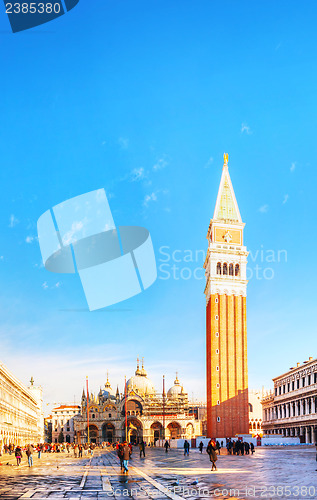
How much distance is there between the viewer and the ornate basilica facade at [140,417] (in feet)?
353

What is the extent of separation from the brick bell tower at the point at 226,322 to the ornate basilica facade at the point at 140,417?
29.8m

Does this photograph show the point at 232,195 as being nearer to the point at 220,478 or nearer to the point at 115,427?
the point at 115,427

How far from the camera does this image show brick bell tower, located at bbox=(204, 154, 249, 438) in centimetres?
7606

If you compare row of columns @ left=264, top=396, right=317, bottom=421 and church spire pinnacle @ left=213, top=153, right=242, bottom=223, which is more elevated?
church spire pinnacle @ left=213, top=153, right=242, bottom=223

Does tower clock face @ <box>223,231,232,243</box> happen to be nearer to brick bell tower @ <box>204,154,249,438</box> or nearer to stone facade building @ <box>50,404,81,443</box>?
A: brick bell tower @ <box>204,154,249,438</box>

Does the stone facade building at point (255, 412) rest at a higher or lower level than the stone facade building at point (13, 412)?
lower

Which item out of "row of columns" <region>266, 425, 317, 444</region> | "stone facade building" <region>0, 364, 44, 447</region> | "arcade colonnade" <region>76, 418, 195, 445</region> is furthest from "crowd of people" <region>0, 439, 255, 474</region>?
"arcade colonnade" <region>76, 418, 195, 445</region>

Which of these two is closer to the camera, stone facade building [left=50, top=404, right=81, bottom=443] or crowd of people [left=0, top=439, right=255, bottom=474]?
crowd of people [left=0, top=439, right=255, bottom=474]

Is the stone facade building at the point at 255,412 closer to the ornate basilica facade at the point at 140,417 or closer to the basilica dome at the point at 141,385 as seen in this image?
the ornate basilica facade at the point at 140,417

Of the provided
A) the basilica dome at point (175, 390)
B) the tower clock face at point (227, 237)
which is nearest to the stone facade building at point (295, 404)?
the tower clock face at point (227, 237)

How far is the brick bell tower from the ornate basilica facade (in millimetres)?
29792

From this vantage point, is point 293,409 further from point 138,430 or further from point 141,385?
point 141,385

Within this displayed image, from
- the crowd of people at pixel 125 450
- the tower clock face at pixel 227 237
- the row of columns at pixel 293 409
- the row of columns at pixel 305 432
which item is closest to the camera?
the crowd of people at pixel 125 450

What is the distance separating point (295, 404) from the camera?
82562mm
